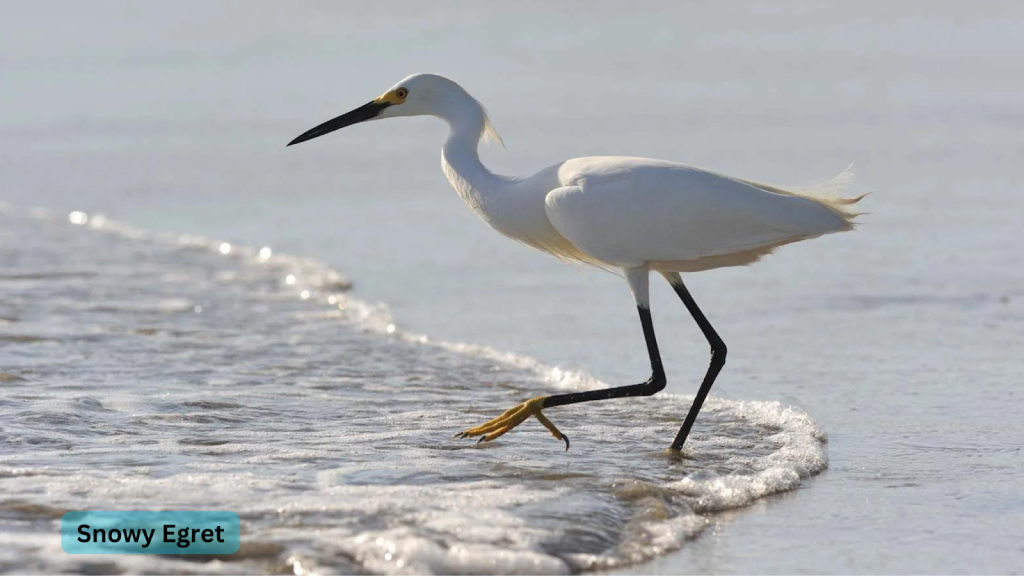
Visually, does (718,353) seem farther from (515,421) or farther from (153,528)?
(153,528)

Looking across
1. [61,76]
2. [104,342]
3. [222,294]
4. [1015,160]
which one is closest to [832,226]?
[104,342]

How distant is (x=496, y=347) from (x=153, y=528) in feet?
14.6

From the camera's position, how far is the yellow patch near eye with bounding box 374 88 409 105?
23.3ft

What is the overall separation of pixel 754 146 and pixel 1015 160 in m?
3.51

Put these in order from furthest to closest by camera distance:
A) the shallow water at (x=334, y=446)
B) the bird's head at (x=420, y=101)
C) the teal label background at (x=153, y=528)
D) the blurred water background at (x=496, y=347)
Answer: the bird's head at (x=420, y=101), the blurred water background at (x=496, y=347), the shallow water at (x=334, y=446), the teal label background at (x=153, y=528)

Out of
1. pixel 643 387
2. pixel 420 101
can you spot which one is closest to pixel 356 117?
pixel 420 101

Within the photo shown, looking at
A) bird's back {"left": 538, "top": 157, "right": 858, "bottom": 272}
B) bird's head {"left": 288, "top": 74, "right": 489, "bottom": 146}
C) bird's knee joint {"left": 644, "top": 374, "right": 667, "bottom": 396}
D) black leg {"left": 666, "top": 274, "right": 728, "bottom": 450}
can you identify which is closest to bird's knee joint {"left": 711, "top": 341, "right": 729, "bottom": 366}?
black leg {"left": 666, "top": 274, "right": 728, "bottom": 450}

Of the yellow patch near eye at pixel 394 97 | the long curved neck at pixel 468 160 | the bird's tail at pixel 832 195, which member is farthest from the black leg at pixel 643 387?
the yellow patch near eye at pixel 394 97

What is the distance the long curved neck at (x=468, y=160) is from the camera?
22.3 ft

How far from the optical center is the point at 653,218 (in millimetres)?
6340

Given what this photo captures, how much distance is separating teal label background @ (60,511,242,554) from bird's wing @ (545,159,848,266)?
222 cm

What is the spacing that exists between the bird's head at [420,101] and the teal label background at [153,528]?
8.26 ft

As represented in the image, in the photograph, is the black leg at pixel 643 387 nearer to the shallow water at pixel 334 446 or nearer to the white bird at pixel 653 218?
the white bird at pixel 653 218

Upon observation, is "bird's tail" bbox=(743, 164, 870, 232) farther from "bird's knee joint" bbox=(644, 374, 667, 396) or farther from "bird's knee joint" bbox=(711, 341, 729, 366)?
"bird's knee joint" bbox=(644, 374, 667, 396)
